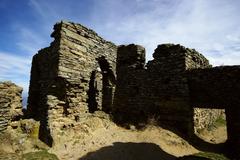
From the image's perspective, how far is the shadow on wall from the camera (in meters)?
6.98

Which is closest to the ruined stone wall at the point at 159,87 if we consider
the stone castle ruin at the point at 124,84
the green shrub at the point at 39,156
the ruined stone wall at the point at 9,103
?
the stone castle ruin at the point at 124,84

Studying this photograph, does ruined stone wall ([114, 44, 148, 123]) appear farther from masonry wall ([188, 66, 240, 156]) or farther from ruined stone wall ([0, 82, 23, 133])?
ruined stone wall ([0, 82, 23, 133])

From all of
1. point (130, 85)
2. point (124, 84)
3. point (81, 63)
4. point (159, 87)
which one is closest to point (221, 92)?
point (159, 87)

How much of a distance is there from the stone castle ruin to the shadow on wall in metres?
1.75

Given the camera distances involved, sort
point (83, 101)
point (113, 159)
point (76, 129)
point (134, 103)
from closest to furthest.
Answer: point (113, 159), point (76, 129), point (83, 101), point (134, 103)

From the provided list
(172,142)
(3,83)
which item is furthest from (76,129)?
(172,142)

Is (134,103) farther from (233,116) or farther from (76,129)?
(233,116)

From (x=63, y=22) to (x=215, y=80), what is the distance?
278 inches

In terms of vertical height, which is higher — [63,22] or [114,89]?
[63,22]

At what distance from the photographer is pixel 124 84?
40.1 feet

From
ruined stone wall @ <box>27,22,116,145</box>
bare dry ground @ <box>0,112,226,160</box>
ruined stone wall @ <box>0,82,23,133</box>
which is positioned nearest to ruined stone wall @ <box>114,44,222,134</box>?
bare dry ground @ <box>0,112,226,160</box>

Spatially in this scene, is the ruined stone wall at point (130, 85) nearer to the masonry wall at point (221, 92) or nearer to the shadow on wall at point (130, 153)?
the masonry wall at point (221, 92)

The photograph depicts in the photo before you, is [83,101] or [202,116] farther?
[202,116]

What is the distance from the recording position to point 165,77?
10.7 meters
